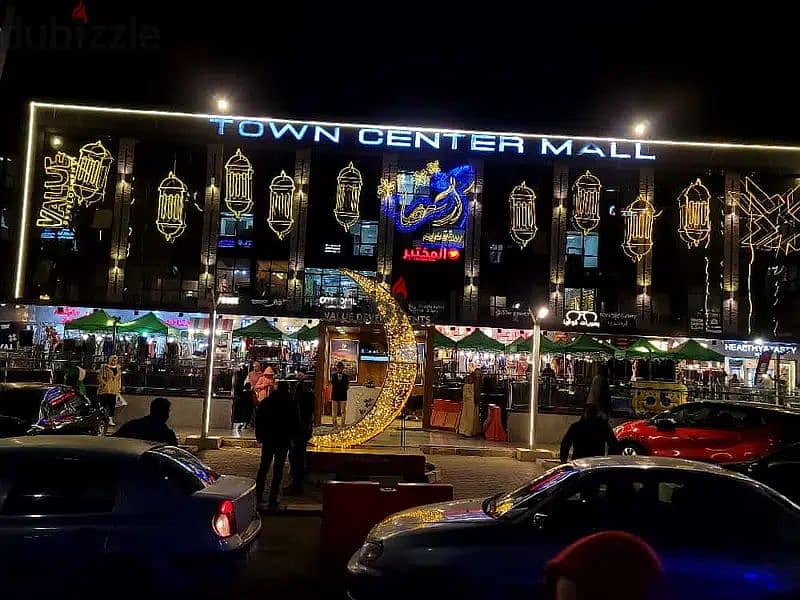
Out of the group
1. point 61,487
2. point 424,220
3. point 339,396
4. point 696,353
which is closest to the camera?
point 61,487

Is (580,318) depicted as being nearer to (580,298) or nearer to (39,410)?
(580,298)

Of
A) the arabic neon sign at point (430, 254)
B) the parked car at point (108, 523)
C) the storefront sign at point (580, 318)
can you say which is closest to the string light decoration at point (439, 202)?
the arabic neon sign at point (430, 254)

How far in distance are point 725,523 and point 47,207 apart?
87.4 ft

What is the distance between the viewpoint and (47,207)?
25.9m

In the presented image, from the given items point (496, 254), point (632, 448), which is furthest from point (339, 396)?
point (496, 254)

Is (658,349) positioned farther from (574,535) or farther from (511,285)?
(574,535)

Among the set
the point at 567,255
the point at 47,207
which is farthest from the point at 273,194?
the point at 567,255

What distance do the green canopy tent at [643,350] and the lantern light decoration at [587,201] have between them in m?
5.17

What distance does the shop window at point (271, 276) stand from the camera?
27.7 m

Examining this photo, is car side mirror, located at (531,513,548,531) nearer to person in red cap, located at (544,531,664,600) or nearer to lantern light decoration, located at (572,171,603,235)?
person in red cap, located at (544,531,664,600)

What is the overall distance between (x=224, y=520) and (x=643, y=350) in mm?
21794

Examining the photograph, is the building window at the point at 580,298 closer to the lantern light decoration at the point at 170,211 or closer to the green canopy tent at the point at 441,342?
the green canopy tent at the point at 441,342

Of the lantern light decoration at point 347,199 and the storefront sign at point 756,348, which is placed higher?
the lantern light decoration at point 347,199

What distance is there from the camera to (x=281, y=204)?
87.4 feet
